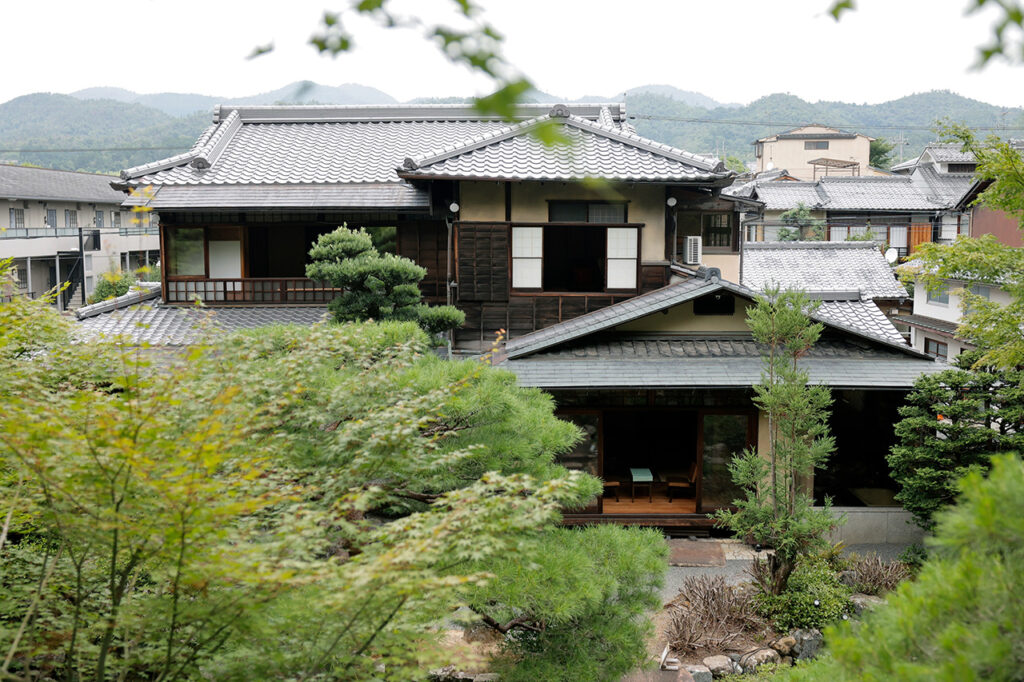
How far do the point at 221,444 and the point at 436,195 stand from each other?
1264cm

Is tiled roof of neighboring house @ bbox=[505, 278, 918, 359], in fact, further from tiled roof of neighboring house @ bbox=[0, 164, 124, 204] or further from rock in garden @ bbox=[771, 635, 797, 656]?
tiled roof of neighboring house @ bbox=[0, 164, 124, 204]

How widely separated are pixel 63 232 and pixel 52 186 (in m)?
3.33

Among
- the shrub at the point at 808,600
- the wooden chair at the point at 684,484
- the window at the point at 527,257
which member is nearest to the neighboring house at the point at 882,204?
the window at the point at 527,257

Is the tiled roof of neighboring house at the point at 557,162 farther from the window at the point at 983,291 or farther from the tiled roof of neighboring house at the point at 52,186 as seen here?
the tiled roof of neighboring house at the point at 52,186

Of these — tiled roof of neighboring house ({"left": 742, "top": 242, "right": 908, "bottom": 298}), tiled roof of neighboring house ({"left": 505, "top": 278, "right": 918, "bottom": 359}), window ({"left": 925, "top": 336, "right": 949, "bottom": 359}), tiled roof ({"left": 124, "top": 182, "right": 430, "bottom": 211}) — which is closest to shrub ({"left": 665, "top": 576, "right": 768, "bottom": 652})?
A: tiled roof of neighboring house ({"left": 505, "top": 278, "right": 918, "bottom": 359})

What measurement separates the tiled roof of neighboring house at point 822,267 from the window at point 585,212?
14.4 metres

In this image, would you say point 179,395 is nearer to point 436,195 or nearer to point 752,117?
point 436,195

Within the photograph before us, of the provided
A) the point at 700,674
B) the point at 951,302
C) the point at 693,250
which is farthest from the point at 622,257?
the point at 951,302

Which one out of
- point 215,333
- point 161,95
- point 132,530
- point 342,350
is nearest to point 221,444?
point 132,530

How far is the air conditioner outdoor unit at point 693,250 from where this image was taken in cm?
1880

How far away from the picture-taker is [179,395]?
206 inches

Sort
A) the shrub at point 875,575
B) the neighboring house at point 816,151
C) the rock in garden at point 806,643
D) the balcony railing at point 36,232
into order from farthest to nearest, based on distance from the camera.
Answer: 1. the neighboring house at point 816,151
2. the balcony railing at point 36,232
3. the shrub at point 875,575
4. the rock in garden at point 806,643

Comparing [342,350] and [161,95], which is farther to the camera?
[161,95]

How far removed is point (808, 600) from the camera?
9875 millimetres
